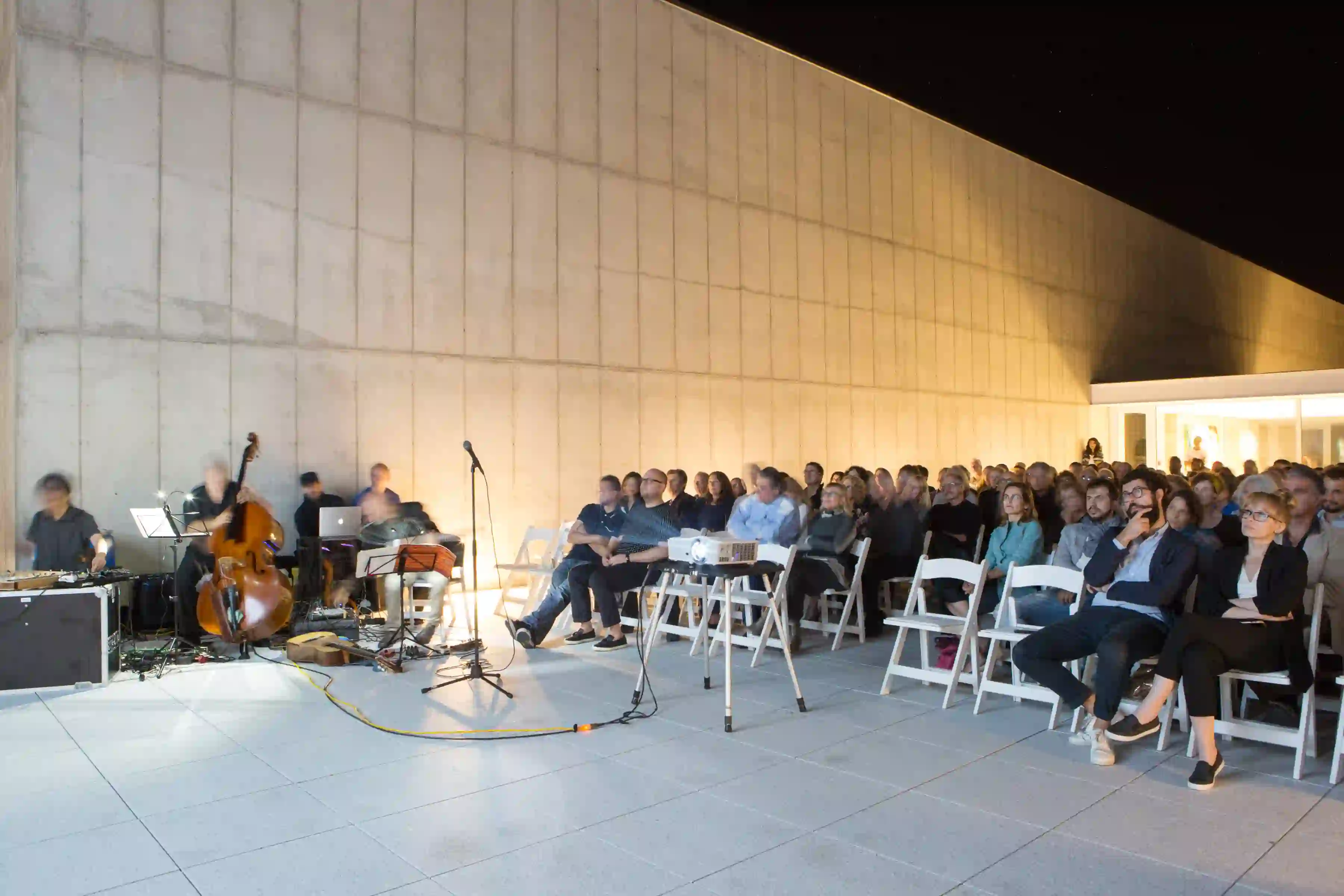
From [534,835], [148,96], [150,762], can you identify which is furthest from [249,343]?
[534,835]

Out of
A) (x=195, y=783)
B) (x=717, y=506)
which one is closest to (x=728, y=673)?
(x=195, y=783)

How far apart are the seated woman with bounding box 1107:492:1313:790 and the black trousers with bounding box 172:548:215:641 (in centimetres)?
585

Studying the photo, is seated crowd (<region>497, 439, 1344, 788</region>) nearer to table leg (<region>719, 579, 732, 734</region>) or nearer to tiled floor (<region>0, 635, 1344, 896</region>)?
tiled floor (<region>0, 635, 1344, 896</region>)

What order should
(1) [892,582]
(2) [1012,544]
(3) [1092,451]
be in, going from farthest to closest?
(3) [1092,451] → (1) [892,582] → (2) [1012,544]

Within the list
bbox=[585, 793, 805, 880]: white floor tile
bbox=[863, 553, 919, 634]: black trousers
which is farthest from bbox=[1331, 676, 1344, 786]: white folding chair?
bbox=[863, 553, 919, 634]: black trousers

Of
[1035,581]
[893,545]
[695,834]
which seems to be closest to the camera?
[695,834]

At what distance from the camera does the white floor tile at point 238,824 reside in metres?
3.08

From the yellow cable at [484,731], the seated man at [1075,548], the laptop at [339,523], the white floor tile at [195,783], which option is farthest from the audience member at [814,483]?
the white floor tile at [195,783]

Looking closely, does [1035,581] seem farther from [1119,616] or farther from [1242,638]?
[1242,638]

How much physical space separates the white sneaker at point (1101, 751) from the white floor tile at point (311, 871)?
2747 mm

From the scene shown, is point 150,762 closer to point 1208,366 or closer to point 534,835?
point 534,835

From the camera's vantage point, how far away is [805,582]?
21.2ft

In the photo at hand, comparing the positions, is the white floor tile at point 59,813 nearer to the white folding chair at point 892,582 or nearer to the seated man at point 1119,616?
the seated man at point 1119,616

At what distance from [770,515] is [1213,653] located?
3.24m
